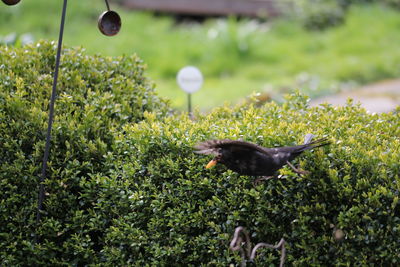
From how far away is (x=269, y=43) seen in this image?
9.69 m

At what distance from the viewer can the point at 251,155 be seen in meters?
2.46

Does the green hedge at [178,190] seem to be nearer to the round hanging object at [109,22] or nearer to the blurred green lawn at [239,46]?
the round hanging object at [109,22]

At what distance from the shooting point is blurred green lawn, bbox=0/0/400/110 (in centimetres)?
820

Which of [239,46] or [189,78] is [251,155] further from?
[239,46]

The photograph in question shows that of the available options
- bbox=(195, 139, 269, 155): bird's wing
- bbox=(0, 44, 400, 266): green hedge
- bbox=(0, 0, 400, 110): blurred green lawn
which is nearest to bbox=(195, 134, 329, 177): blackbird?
bbox=(195, 139, 269, 155): bird's wing

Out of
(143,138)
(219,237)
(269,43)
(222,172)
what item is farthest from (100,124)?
(269,43)

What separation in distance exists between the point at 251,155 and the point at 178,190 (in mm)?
545

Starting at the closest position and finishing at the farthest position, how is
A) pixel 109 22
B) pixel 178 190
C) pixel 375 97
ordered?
pixel 178 190 → pixel 109 22 → pixel 375 97

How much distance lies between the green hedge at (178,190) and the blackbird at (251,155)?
0.12m

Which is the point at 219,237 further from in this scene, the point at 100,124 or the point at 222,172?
the point at 100,124

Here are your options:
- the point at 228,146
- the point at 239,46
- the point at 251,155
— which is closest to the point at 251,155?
the point at 251,155

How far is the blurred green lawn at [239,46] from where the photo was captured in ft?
26.9

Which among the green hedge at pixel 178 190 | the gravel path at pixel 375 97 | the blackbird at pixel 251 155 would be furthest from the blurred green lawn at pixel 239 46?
the blackbird at pixel 251 155

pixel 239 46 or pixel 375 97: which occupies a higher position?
pixel 239 46
